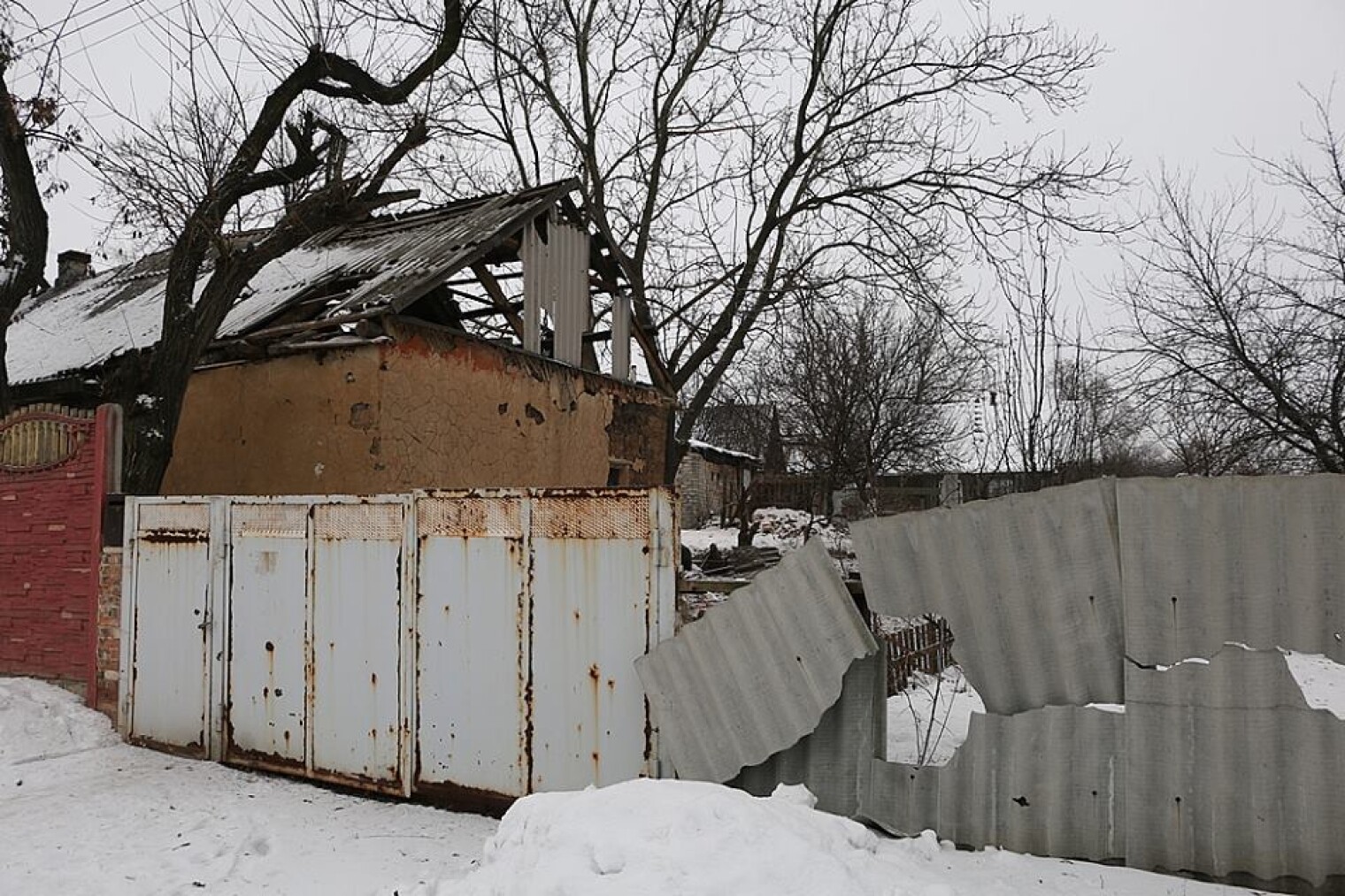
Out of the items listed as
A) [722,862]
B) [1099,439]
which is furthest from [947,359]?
[722,862]

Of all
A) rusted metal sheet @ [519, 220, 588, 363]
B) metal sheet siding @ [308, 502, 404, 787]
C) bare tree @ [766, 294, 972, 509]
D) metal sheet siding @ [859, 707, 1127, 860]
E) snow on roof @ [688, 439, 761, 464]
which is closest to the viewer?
metal sheet siding @ [859, 707, 1127, 860]

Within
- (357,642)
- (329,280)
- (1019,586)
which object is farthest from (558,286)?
(1019,586)

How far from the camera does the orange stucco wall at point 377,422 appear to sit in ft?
28.5

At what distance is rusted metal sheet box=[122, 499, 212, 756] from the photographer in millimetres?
6305

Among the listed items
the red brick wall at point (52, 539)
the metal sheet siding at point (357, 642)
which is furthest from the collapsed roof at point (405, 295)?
the metal sheet siding at point (357, 642)

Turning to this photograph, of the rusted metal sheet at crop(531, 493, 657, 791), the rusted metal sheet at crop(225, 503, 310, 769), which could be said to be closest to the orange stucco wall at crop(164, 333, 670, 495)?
the rusted metal sheet at crop(225, 503, 310, 769)

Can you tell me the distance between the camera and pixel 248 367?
9336 mm

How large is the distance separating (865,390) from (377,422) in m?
8.13

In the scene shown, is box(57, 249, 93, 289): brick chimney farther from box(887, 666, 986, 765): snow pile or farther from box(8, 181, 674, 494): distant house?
box(887, 666, 986, 765): snow pile

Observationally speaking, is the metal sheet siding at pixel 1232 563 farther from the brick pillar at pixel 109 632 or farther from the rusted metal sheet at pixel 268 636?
the brick pillar at pixel 109 632

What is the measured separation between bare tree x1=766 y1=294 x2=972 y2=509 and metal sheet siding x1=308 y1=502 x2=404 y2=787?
8092 mm

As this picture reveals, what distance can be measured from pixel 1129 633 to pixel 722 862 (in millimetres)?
1859

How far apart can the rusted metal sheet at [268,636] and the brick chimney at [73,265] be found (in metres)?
16.1

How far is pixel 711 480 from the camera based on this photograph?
3569cm
